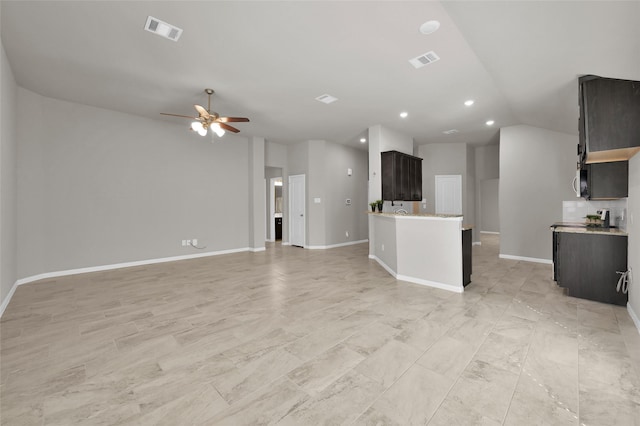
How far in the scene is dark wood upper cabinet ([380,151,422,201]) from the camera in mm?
6289

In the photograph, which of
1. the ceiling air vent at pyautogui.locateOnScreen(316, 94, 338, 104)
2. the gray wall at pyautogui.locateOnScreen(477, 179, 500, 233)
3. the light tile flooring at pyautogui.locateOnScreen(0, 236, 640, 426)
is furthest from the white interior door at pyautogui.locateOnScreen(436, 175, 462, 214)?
the ceiling air vent at pyautogui.locateOnScreen(316, 94, 338, 104)

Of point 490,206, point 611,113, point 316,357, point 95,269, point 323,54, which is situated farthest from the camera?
point 490,206

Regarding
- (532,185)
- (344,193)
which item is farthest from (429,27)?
(344,193)

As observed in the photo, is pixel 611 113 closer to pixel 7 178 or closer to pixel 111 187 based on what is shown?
pixel 7 178

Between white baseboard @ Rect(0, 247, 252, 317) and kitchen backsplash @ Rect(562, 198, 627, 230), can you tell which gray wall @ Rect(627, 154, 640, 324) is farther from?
white baseboard @ Rect(0, 247, 252, 317)

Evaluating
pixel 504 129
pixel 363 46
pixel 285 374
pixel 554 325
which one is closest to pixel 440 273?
pixel 554 325

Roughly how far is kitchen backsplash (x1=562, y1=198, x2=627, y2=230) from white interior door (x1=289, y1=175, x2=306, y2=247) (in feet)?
19.5

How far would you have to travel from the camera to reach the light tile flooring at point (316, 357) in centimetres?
163

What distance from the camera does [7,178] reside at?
3.55 meters

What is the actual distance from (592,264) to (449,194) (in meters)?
5.15

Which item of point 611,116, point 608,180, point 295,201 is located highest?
point 611,116

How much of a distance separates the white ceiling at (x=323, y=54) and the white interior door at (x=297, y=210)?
9.92 feet

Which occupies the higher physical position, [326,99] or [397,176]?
[326,99]

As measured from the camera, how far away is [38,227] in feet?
15.1
